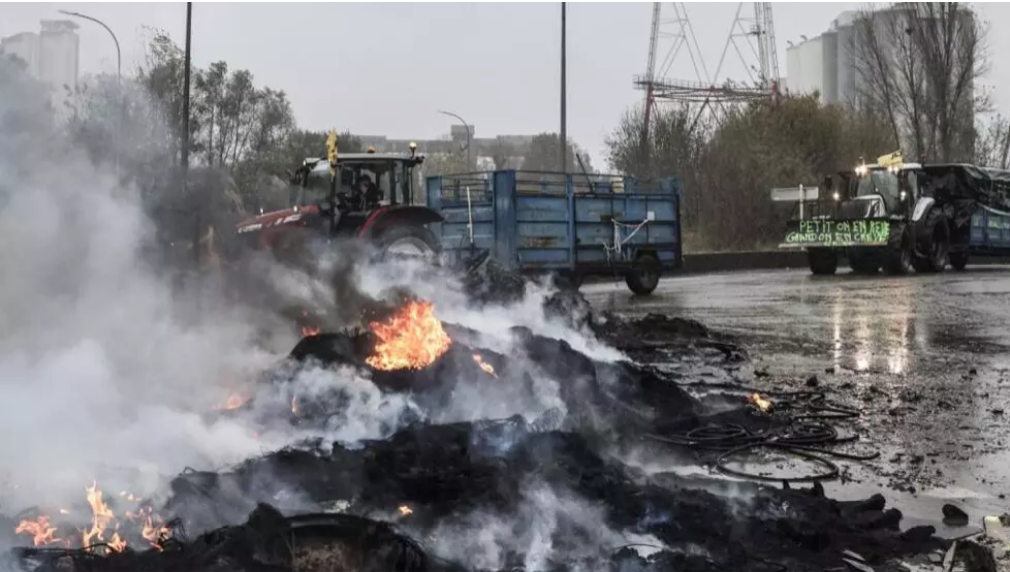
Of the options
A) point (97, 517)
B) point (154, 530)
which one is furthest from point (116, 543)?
point (97, 517)

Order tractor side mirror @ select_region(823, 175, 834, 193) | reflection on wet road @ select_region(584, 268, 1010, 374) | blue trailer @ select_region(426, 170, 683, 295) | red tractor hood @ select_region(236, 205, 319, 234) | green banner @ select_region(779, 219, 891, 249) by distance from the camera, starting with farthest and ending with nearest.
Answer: tractor side mirror @ select_region(823, 175, 834, 193) < green banner @ select_region(779, 219, 891, 249) < blue trailer @ select_region(426, 170, 683, 295) < red tractor hood @ select_region(236, 205, 319, 234) < reflection on wet road @ select_region(584, 268, 1010, 374)

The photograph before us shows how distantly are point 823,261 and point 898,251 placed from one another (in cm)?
196

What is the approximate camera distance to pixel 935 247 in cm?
2369

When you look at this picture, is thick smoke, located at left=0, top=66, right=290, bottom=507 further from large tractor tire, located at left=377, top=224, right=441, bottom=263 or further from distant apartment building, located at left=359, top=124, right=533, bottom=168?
distant apartment building, located at left=359, top=124, right=533, bottom=168

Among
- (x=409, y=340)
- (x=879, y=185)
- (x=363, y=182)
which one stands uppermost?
(x=879, y=185)

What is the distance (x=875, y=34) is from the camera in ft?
119

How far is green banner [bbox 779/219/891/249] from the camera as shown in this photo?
22078 millimetres

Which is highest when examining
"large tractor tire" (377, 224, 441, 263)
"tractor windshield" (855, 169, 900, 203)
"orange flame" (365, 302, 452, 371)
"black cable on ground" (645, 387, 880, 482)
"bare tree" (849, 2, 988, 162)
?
"bare tree" (849, 2, 988, 162)

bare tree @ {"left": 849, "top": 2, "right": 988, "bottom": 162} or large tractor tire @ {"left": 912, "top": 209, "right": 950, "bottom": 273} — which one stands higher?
bare tree @ {"left": 849, "top": 2, "right": 988, "bottom": 162}

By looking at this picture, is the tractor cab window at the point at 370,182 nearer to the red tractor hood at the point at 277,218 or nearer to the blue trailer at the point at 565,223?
the red tractor hood at the point at 277,218

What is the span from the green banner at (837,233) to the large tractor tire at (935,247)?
207 cm

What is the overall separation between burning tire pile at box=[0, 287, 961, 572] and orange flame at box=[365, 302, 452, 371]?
1.3 inches

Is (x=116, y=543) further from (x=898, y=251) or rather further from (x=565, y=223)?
(x=898, y=251)

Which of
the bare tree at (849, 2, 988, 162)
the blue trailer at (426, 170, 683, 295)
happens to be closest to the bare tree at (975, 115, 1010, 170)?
the bare tree at (849, 2, 988, 162)
